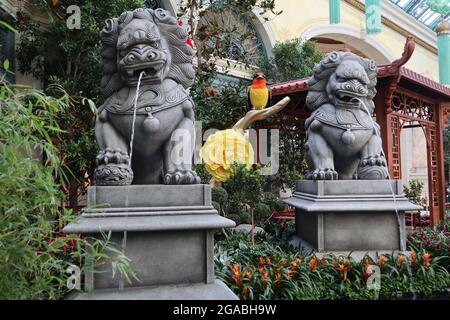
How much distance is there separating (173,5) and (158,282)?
24.9ft

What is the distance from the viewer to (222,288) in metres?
2.60

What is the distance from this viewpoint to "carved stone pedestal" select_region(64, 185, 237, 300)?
2.46m

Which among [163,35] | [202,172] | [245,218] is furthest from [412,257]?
[202,172]

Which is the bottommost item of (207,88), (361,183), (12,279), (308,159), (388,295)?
(388,295)

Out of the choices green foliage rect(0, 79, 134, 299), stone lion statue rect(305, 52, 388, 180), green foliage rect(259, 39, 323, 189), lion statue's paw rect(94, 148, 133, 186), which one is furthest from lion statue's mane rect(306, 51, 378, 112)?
green foliage rect(259, 39, 323, 189)

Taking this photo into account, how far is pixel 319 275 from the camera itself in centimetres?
330

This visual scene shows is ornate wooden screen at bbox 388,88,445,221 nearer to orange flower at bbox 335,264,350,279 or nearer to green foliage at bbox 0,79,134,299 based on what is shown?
orange flower at bbox 335,264,350,279

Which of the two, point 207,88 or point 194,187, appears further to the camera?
point 207,88

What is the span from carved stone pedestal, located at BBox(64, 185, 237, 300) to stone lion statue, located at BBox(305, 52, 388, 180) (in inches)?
64.2

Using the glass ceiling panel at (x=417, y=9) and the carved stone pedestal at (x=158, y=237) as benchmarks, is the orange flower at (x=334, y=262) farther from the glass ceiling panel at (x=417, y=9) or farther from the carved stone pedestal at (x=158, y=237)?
the glass ceiling panel at (x=417, y=9)

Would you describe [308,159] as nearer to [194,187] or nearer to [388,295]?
[388,295]

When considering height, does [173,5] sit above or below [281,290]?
above
